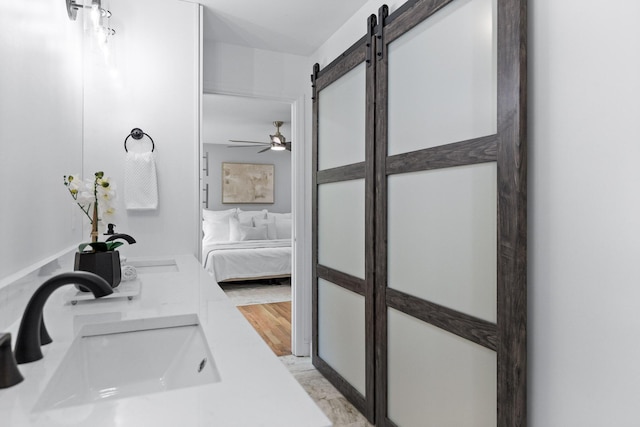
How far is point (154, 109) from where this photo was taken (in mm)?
2391

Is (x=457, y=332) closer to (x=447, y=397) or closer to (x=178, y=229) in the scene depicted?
(x=447, y=397)

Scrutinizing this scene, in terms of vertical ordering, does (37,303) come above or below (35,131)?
below

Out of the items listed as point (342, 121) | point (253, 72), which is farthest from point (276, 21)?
point (342, 121)

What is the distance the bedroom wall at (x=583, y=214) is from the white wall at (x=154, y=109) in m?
1.87

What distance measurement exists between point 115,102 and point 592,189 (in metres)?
2.33

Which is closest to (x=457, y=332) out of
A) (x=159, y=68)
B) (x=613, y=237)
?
(x=613, y=237)

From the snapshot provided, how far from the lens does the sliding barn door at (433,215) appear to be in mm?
1389

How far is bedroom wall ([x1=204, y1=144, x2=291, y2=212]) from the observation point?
7.36 metres

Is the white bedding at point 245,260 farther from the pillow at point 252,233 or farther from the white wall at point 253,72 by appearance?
the white wall at point 253,72

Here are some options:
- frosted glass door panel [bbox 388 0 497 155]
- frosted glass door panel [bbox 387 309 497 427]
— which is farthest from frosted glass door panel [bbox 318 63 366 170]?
frosted glass door panel [bbox 387 309 497 427]

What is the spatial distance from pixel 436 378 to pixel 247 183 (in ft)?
20.3

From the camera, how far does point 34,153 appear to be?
1226mm

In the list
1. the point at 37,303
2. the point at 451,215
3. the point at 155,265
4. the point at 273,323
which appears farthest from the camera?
the point at 273,323

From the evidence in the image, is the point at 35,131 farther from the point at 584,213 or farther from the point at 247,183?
the point at 247,183
